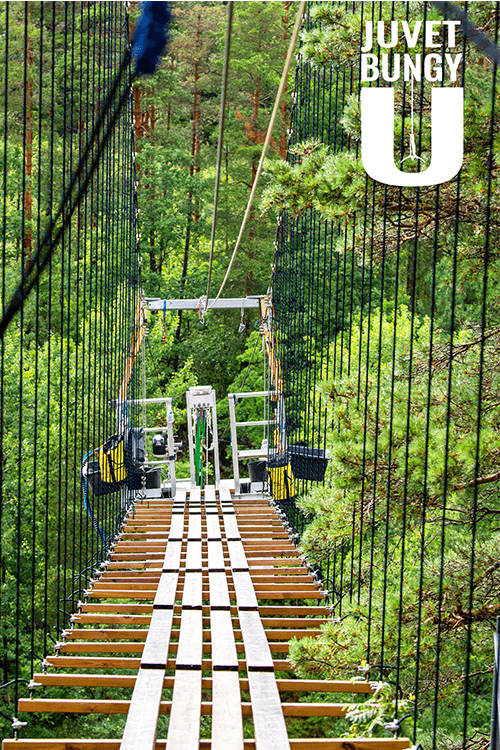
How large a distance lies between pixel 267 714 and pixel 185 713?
8.7 inches

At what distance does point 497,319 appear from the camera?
4.57 metres

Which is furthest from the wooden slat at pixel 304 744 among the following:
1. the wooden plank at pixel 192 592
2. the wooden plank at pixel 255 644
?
the wooden plank at pixel 192 592

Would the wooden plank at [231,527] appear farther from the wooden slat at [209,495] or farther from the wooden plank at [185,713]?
the wooden plank at [185,713]

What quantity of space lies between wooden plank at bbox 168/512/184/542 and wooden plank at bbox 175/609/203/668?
5.42 ft

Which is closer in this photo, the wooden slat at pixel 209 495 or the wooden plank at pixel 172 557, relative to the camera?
the wooden plank at pixel 172 557

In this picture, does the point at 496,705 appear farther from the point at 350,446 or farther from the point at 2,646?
the point at 2,646

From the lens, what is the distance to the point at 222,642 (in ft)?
9.12

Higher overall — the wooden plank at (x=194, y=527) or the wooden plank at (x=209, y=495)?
the wooden plank at (x=209, y=495)

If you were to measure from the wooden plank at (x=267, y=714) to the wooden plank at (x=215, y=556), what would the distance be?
148 centimetres

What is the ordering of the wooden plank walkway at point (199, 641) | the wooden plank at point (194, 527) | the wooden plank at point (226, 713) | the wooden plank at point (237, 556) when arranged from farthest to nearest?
the wooden plank at point (194, 527) → the wooden plank at point (237, 556) → the wooden plank walkway at point (199, 641) → the wooden plank at point (226, 713)

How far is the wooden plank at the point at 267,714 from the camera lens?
201 cm

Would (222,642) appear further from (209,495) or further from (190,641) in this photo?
(209,495)

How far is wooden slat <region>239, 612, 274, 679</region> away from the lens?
8.32 feet

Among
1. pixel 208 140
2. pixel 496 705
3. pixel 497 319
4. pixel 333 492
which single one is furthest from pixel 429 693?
pixel 208 140
